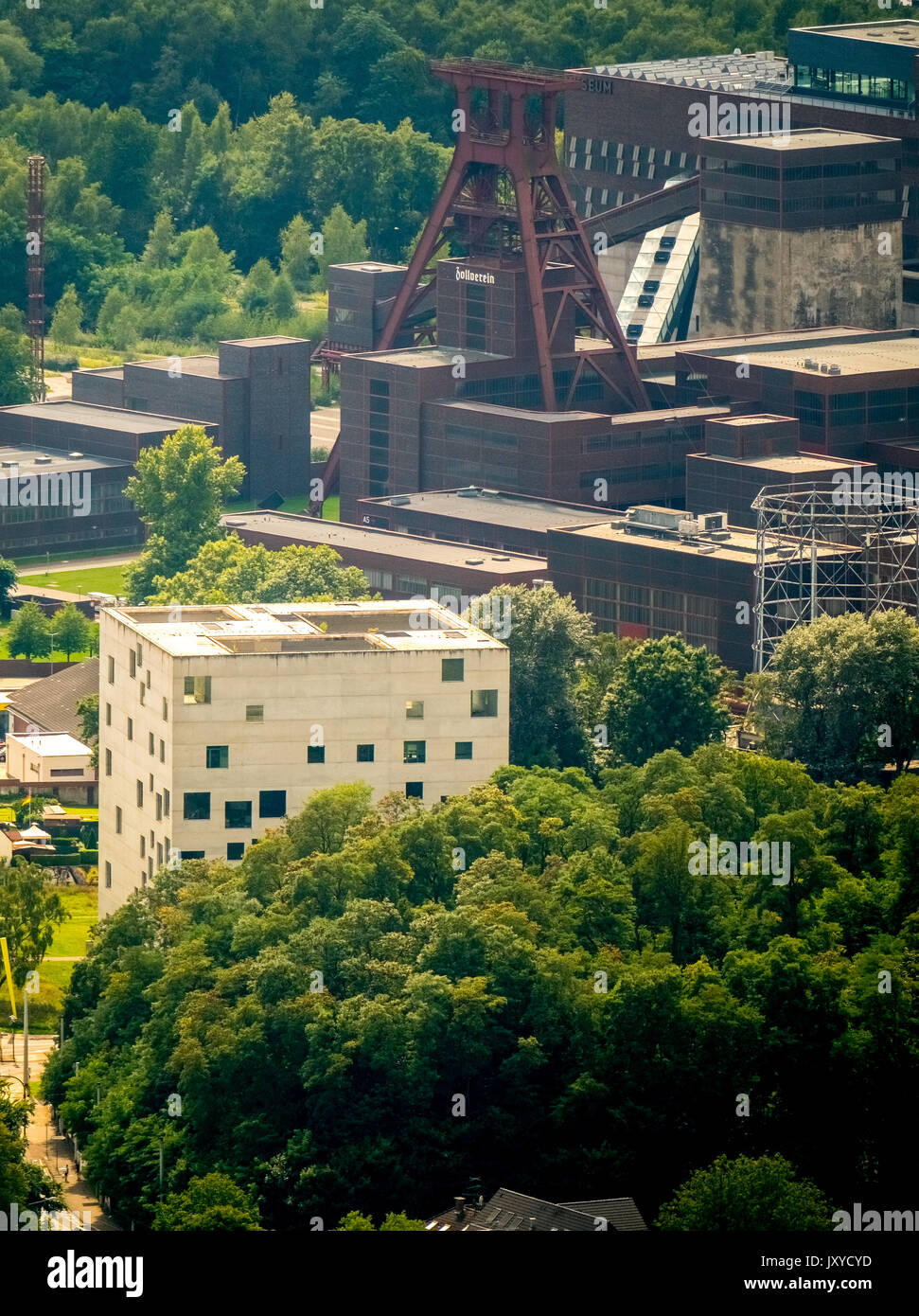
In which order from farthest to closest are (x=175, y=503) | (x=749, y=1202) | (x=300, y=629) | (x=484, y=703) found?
(x=175, y=503) < (x=300, y=629) < (x=484, y=703) < (x=749, y=1202)

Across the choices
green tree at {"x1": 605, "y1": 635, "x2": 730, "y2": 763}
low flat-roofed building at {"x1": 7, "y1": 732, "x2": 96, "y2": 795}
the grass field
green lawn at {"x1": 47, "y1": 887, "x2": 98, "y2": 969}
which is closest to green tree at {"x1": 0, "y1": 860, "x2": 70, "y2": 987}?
the grass field

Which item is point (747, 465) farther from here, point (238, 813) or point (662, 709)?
point (238, 813)

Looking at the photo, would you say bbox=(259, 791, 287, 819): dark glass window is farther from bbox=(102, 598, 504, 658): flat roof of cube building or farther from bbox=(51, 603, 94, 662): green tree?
bbox=(51, 603, 94, 662): green tree

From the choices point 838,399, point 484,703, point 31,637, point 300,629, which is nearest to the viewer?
point 484,703

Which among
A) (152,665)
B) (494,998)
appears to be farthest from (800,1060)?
(152,665)

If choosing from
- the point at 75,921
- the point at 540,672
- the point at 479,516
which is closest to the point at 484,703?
the point at 540,672

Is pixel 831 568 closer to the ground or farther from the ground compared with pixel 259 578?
farther from the ground
